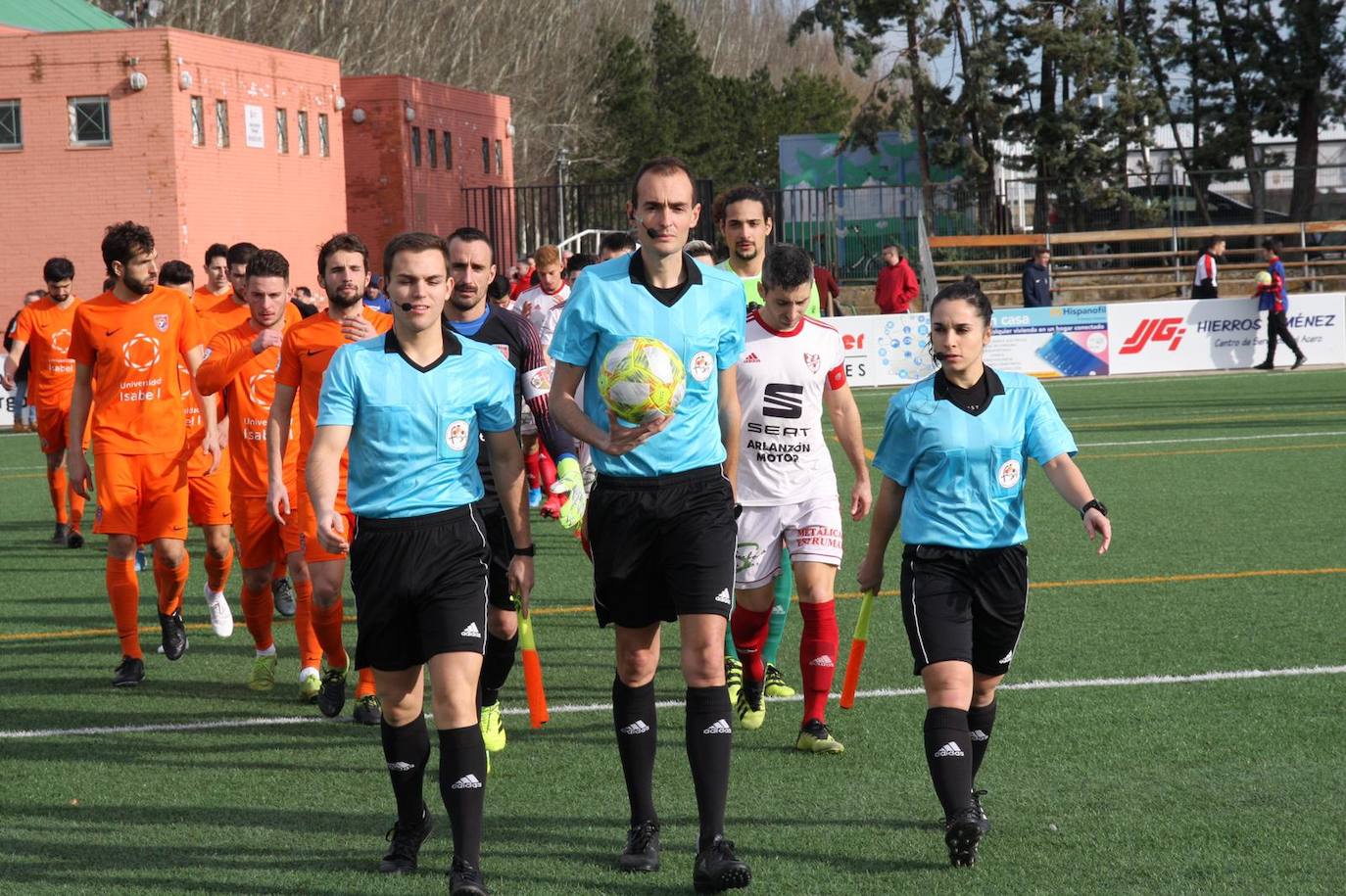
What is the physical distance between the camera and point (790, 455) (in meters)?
6.73

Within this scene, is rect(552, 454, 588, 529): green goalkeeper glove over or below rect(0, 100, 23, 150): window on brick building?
below

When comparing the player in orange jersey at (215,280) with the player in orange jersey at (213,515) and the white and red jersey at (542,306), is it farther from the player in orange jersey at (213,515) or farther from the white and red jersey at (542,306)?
the white and red jersey at (542,306)

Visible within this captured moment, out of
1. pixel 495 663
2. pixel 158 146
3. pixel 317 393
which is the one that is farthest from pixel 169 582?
pixel 158 146

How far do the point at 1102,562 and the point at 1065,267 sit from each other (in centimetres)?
2784

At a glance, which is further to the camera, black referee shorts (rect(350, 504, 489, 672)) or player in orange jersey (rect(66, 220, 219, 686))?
player in orange jersey (rect(66, 220, 219, 686))

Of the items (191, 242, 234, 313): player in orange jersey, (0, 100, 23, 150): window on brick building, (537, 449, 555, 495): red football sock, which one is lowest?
(537, 449, 555, 495): red football sock

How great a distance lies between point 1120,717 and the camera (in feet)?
21.7

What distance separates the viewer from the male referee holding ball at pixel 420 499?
4.79m

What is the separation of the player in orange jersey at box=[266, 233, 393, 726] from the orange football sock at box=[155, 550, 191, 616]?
1.56 metres

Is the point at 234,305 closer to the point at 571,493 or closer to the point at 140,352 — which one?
the point at 140,352

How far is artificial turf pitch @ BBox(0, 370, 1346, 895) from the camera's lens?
498 centimetres

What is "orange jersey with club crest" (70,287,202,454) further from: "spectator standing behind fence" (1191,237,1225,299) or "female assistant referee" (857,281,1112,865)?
"spectator standing behind fence" (1191,237,1225,299)

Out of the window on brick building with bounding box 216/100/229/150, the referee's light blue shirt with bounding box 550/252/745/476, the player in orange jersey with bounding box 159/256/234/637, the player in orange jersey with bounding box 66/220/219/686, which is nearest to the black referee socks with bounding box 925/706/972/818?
the referee's light blue shirt with bounding box 550/252/745/476

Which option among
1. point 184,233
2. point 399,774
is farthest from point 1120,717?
point 184,233
